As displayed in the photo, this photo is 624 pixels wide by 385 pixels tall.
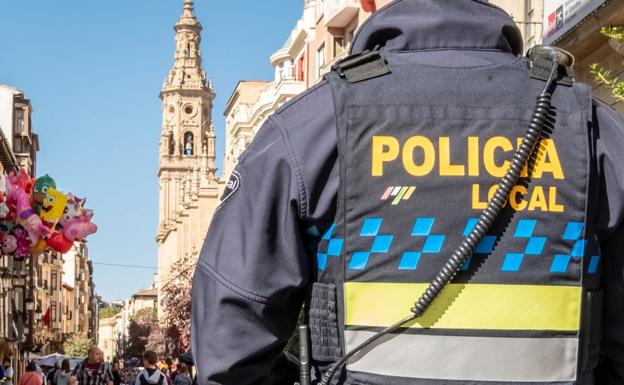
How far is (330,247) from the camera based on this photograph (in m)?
2.58

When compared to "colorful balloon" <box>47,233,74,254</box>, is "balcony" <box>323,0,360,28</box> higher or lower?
higher

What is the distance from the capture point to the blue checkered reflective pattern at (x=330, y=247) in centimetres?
257

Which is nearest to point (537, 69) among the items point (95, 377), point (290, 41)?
point (95, 377)

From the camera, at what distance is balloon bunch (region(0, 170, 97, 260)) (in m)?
17.3

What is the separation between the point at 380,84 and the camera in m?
2.64

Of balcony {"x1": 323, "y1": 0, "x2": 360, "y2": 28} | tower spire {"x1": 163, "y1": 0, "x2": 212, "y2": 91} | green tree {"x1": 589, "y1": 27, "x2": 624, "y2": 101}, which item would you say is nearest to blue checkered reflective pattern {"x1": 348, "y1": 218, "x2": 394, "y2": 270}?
green tree {"x1": 589, "y1": 27, "x2": 624, "y2": 101}

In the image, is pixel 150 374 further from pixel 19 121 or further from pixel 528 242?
pixel 19 121

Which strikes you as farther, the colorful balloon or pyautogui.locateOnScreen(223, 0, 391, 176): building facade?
pyautogui.locateOnScreen(223, 0, 391, 176): building facade

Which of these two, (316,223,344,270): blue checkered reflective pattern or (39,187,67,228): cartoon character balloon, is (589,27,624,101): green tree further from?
(39,187,67,228): cartoon character balloon

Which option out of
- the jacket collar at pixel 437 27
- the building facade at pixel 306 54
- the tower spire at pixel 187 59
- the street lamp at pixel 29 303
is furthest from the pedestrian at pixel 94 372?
the tower spire at pixel 187 59

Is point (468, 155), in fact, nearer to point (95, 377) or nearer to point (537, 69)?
point (537, 69)

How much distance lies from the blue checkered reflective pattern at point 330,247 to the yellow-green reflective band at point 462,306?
0.23ft

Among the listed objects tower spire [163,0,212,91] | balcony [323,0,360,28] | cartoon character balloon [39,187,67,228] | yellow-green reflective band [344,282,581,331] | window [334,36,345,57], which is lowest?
yellow-green reflective band [344,282,581,331]

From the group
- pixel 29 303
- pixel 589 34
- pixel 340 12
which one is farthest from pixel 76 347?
pixel 589 34
